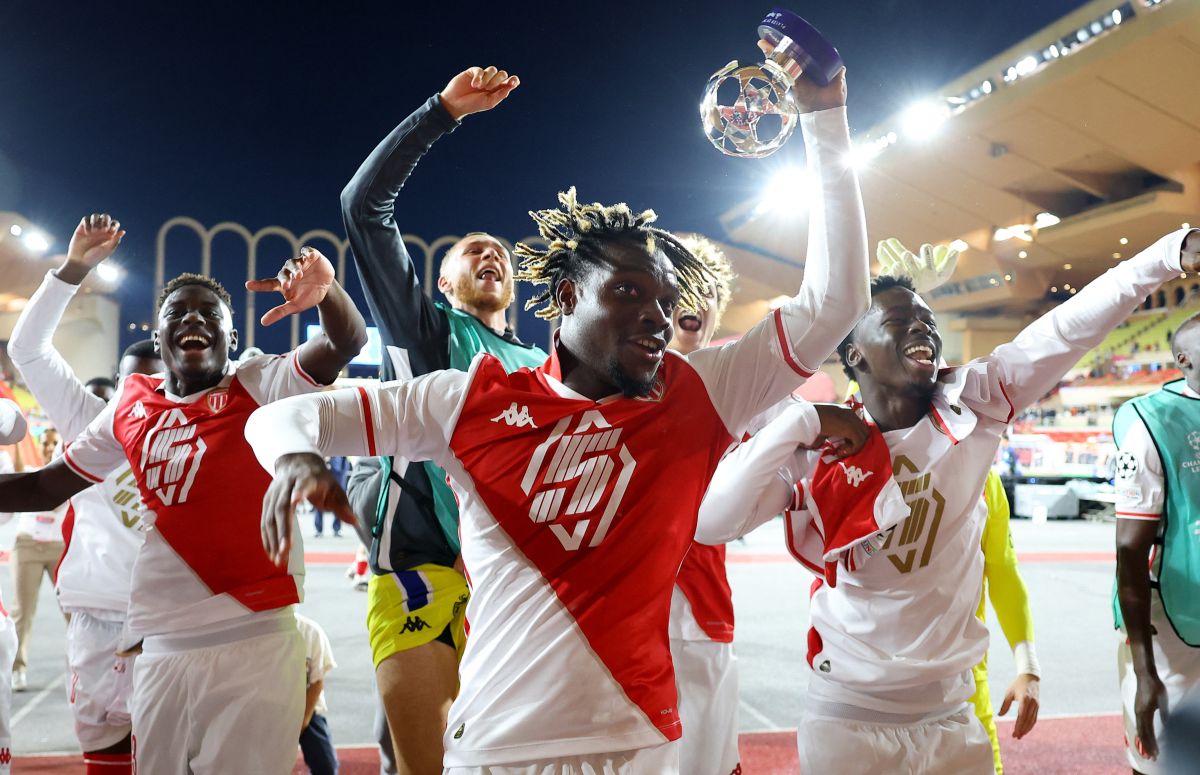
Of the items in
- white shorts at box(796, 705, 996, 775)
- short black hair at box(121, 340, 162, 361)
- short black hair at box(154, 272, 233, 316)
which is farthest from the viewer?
short black hair at box(121, 340, 162, 361)

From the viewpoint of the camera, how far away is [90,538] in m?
4.64

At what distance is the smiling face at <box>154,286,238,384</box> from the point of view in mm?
3348

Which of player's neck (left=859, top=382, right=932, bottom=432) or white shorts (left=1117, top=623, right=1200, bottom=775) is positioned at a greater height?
→ player's neck (left=859, top=382, right=932, bottom=432)

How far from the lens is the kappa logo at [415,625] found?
317cm

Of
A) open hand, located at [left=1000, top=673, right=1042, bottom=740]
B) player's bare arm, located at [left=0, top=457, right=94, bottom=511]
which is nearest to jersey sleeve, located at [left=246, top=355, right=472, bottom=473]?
player's bare arm, located at [left=0, top=457, right=94, bottom=511]

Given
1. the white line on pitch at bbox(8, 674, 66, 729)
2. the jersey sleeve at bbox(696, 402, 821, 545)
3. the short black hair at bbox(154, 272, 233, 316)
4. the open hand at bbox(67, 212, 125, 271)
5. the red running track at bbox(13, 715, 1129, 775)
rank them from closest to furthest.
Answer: the jersey sleeve at bbox(696, 402, 821, 545) → the short black hair at bbox(154, 272, 233, 316) → the open hand at bbox(67, 212, 125, 271) → the red running track at bbox(13, 715, 1129, 775) → the white line on pitch at bbox(8, 674, 66, 729)

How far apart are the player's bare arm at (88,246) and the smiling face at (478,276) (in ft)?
5.06

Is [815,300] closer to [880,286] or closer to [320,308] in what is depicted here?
[880,286]

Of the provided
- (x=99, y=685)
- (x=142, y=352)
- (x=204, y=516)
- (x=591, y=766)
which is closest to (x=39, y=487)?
(x=204, y=516)

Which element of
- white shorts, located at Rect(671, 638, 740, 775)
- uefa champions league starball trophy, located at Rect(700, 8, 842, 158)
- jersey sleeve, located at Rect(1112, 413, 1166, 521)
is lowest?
white shorts, located at Rect(671, 638, 740, 775)

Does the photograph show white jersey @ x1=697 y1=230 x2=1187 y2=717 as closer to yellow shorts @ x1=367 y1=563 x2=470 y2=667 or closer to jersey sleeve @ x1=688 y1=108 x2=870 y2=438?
jersey sleeve @ x1=688 y1=108 x2=870 y2=438

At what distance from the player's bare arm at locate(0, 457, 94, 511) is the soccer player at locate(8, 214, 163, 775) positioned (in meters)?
0.77

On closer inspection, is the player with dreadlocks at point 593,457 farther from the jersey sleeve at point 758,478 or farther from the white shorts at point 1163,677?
the white shorts at point 1163,677

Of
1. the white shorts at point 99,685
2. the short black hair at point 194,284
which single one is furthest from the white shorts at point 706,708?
the white shorts at point 99,685
